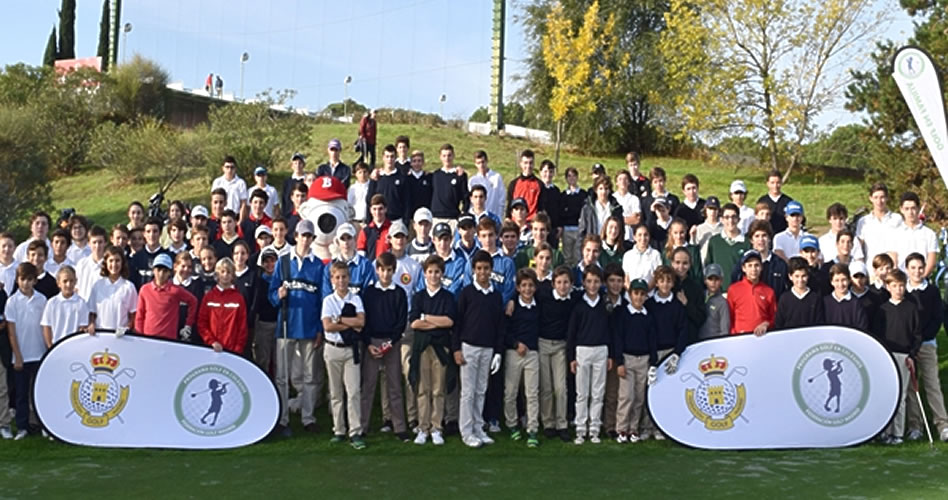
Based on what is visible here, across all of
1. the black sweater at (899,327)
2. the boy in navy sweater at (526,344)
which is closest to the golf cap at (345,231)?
the boy in navy sweater at (526,344)

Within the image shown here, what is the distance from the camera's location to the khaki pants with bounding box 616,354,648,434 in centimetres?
875

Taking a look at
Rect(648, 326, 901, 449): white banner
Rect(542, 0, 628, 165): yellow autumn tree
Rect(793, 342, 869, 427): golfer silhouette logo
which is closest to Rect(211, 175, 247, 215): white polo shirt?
Rect(648, 326, 901, 449): white banner

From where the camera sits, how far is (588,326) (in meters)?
8.61

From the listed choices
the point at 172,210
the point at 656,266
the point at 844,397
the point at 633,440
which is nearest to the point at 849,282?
the point at 844,397

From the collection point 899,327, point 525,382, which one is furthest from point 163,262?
point 899,327

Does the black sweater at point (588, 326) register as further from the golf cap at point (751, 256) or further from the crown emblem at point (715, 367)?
the golf cap at point (751, 256)

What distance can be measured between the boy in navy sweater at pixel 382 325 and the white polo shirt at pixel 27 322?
116 inches

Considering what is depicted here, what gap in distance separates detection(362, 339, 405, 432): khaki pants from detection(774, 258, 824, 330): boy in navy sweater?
3498mm

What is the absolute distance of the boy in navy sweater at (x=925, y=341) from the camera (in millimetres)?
8680

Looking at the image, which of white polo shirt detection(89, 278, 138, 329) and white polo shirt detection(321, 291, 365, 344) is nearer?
white polo shirt detection(321, 291, 365, 344)

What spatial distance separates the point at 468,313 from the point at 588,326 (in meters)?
1.09

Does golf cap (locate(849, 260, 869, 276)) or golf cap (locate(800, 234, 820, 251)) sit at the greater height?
golf cap (locate(800, 234, 820, 251))

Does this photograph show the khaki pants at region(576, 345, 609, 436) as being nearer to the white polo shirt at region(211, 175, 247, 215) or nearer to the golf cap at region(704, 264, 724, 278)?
the golf cap at region(704, 264, 724, 278)

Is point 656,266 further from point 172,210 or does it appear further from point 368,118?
point 368,118
